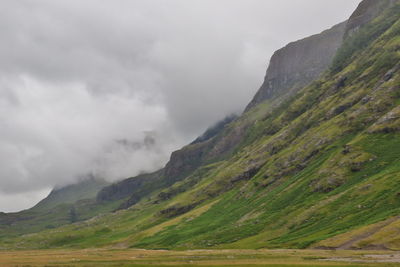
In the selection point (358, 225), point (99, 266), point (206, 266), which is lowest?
point (358, 225)

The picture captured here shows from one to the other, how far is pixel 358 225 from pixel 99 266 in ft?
332

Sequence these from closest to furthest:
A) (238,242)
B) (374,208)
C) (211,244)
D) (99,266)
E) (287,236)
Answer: (99,266)
(374,208)
(287,236)
(238,242)
(211,244)

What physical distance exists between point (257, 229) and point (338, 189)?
156 feet

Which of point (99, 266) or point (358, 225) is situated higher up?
point (99, 266)

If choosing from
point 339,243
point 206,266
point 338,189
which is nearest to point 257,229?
point 338,189

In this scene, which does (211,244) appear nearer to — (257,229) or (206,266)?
(257,229)

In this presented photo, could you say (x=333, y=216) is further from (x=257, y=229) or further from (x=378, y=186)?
(x=257, y=229)

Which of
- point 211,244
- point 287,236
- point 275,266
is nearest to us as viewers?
point 275,266

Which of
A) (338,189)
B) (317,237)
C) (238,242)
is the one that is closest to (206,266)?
(317,237)

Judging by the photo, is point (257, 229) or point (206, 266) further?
point (257, 229)

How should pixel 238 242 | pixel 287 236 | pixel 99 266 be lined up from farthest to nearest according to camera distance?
1. pixel 238 242
2. pixel 287 236
3. pixel 99 266

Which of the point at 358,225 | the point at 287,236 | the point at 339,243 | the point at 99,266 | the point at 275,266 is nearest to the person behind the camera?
the point at 275,266

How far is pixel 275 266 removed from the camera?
70.1 m

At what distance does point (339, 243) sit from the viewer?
4835 inches
